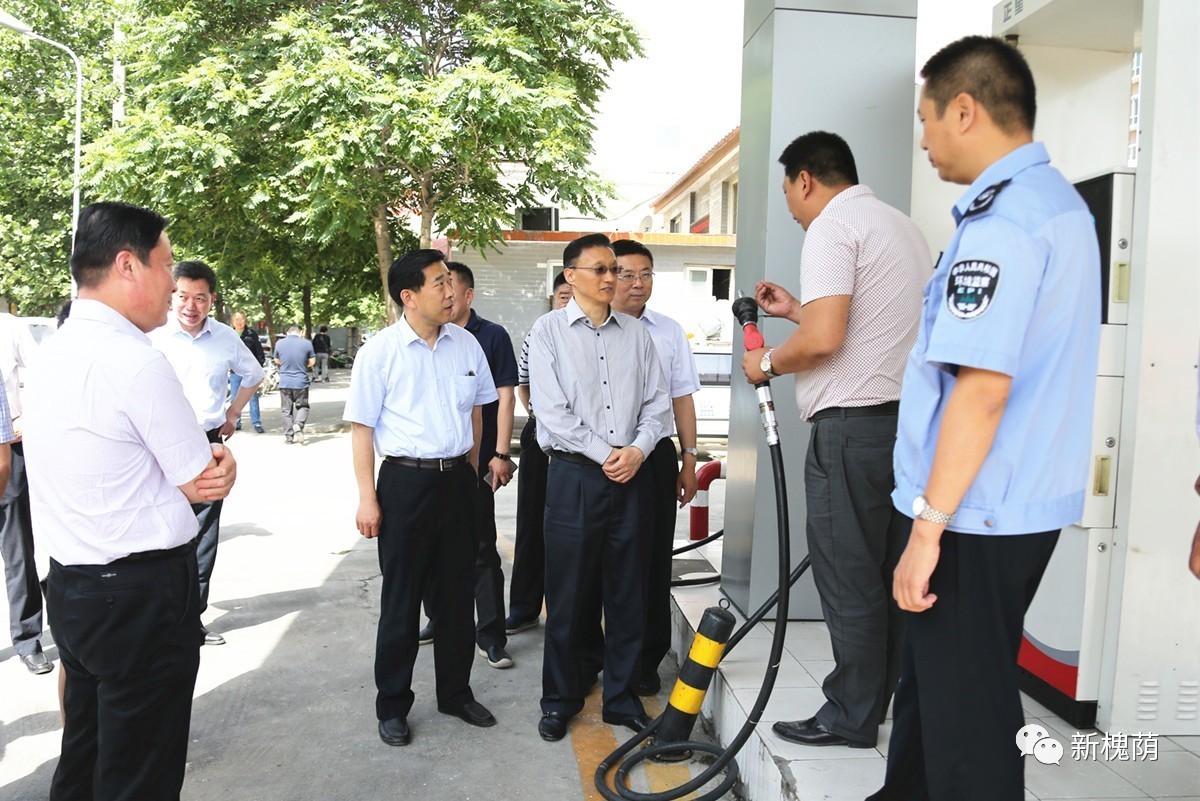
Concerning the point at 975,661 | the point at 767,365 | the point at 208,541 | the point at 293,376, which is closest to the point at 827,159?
the point at 767,365

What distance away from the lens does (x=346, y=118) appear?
13.4 meters

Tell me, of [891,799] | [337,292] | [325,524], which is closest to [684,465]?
[891,799]

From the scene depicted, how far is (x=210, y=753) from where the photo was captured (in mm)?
3703

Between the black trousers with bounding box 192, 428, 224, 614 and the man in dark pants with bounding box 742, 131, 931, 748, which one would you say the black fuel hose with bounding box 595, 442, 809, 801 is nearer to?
the man in dark pants with bounding box 742, 131, 931, 748

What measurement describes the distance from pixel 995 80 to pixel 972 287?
1.53ft

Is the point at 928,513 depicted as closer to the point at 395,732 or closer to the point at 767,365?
the point at 767,365

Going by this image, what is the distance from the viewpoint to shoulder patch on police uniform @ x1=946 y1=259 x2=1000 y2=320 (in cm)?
186

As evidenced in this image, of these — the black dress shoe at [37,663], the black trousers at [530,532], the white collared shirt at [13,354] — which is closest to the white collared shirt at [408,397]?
the black trousers at [530,532]

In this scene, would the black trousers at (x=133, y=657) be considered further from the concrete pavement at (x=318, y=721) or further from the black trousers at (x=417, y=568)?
the black trousers at (x=417, y=568)

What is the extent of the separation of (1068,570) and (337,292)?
16.8 m

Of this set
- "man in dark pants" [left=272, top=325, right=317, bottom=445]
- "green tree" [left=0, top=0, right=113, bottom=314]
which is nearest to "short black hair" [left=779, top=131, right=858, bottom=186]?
"man in dark pants" [left=272, top=325, right=317, bottom=445]

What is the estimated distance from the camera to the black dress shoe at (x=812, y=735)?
10.2ft

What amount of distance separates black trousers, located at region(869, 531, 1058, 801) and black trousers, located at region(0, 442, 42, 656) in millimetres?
4284

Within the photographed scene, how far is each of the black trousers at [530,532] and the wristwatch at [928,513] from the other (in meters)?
3.15
